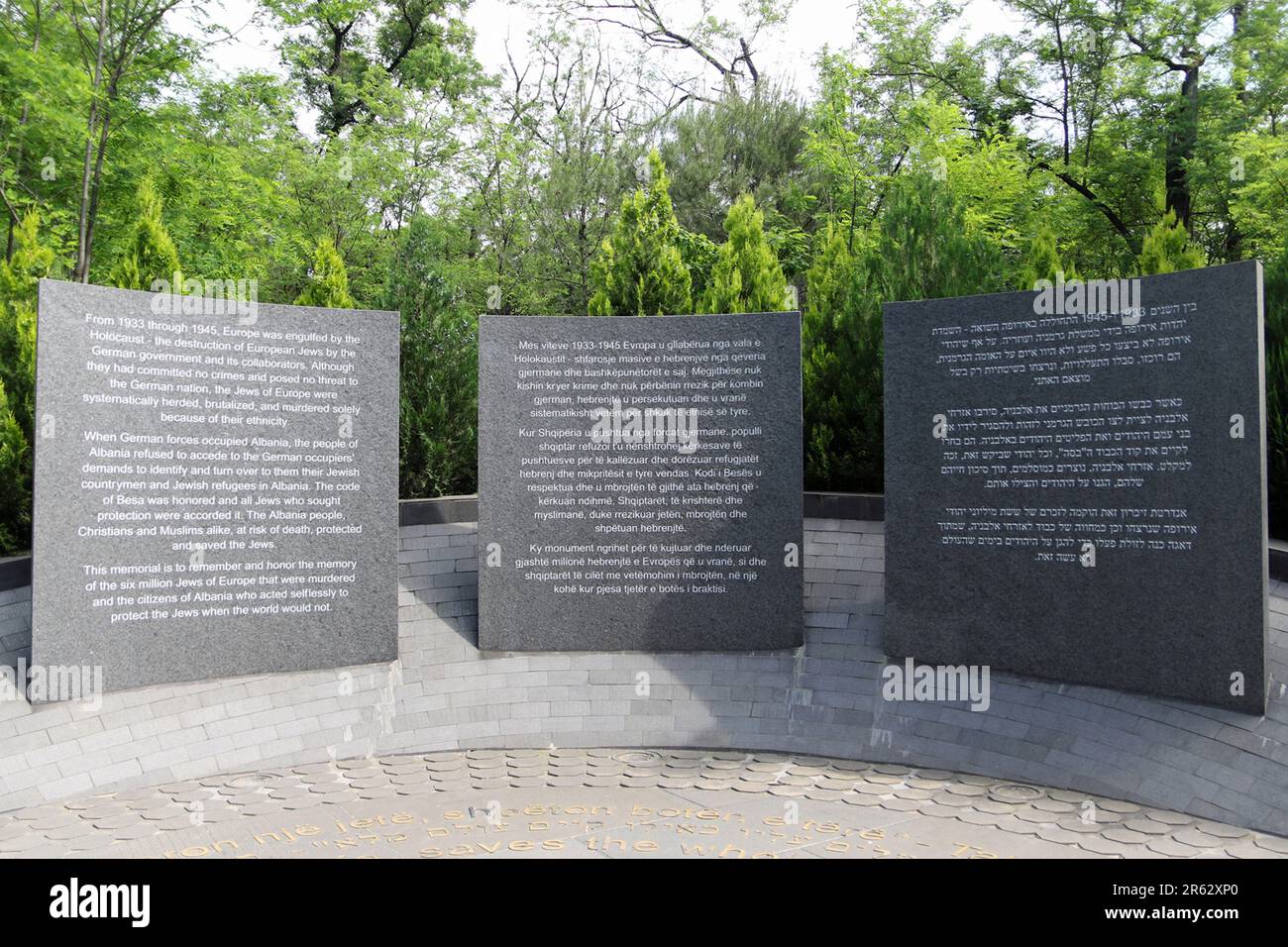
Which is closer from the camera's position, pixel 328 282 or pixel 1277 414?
pixel 1277 414

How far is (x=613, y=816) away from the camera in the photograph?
512cm

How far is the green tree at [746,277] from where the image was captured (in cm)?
974

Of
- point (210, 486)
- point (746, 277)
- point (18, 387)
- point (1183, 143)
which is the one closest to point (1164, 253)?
point (746, 277)

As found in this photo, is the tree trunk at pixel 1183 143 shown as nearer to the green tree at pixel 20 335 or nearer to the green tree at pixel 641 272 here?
the green tree at pixel 641 272

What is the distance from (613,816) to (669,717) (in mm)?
1595

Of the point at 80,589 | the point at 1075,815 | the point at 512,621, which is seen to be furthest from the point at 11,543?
the point at 1075,815

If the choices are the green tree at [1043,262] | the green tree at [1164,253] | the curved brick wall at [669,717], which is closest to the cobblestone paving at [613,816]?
the curved brick wall at [669,717]

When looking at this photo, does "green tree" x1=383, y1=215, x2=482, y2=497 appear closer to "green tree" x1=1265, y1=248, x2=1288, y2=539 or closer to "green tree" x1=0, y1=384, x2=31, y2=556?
"green tree" x1=0, y1=384, x2=31, y2=556

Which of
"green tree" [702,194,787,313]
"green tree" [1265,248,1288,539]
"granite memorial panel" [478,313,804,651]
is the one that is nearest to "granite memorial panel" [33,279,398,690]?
"granite memorial panel" [478,313,804,651]

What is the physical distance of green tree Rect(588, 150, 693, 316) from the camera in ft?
31.6

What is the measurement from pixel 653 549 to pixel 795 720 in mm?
1716

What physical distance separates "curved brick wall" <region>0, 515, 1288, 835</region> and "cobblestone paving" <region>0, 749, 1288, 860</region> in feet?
0.63

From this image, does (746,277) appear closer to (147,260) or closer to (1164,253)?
(1164,253)

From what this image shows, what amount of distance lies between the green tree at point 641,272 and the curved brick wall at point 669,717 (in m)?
3.34
